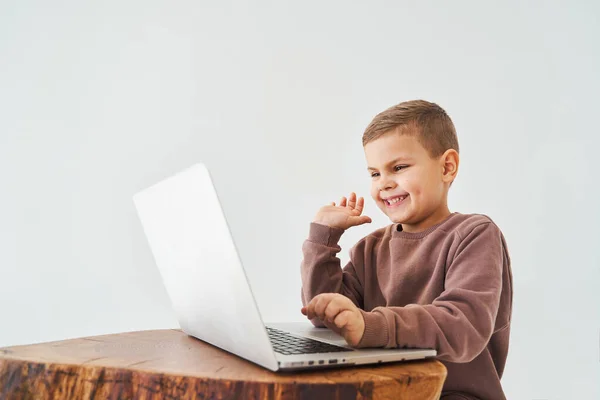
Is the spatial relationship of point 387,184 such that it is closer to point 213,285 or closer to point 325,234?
point 325,234

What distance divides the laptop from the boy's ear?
0.45 metres

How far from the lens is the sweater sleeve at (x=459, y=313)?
0.80 metres

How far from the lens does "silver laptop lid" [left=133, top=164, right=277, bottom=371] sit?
66cm

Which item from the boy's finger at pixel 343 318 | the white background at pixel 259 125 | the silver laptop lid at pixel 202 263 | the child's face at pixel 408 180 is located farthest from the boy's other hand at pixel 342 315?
the white background at pixel 259 125

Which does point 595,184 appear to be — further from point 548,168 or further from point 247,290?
point 247,290

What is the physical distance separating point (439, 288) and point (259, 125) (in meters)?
1.43

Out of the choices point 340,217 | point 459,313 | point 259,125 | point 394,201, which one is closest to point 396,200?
point 394,201

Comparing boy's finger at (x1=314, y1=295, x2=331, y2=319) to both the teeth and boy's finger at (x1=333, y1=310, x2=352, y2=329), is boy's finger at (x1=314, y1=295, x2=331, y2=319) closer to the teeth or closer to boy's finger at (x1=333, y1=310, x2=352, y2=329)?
boy's finger at (x1=333, y1=310, x2=352, y2=329)

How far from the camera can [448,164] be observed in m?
1.20

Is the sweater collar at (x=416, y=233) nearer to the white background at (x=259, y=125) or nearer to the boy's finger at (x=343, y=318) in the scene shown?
the boy's finger at (x=343, y=318)

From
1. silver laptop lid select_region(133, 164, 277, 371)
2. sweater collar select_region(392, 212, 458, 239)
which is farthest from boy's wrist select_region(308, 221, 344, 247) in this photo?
silver laptop lid select_region(133, 164, 277, 371)

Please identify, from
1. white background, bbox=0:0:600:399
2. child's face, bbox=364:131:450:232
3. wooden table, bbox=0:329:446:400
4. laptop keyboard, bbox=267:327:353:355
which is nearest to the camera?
wooden table, bbox=0:329:446:400

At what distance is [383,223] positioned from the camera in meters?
2.19

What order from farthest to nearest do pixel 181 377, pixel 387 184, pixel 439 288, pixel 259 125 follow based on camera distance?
pixel 259 125, pixel 387 184, pixel 439 288, pixel 181 377
